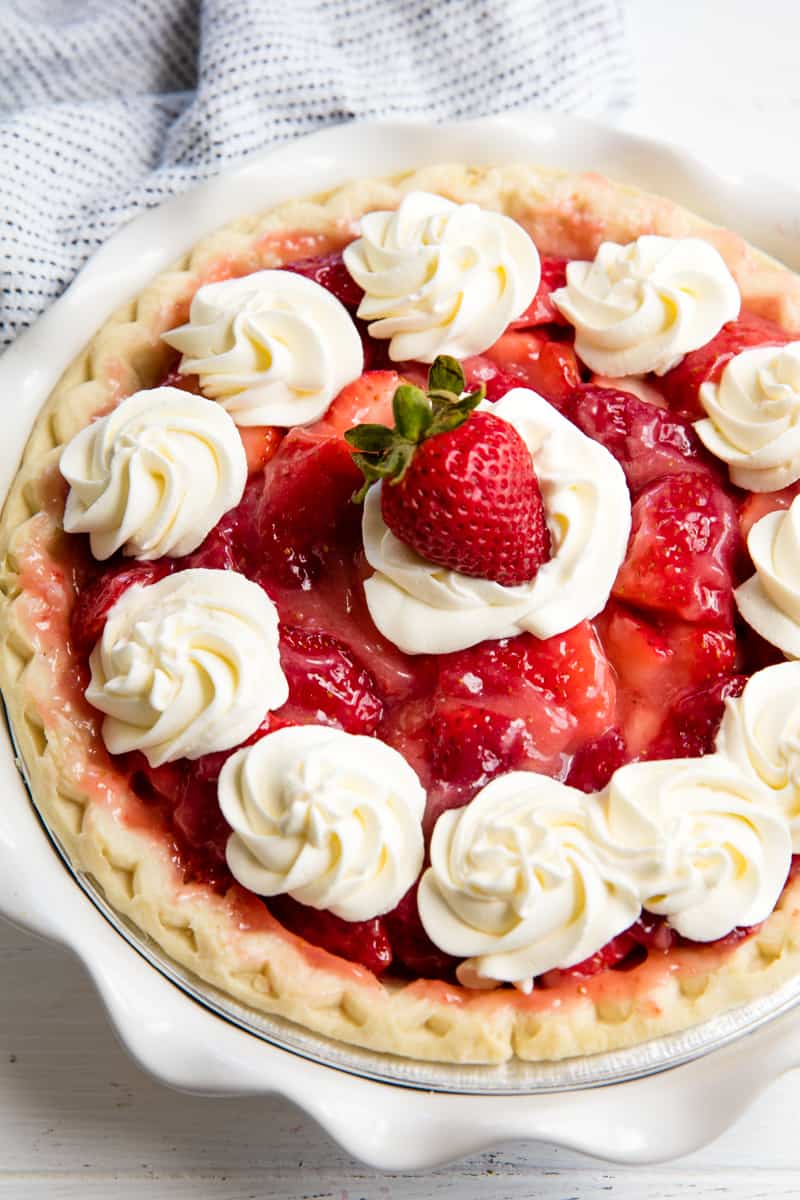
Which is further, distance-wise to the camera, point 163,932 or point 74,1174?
point 74,1174

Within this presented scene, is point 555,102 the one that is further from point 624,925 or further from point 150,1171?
point 150,1171

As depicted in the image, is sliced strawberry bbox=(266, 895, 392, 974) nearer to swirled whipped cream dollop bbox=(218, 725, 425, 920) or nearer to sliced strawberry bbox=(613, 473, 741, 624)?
swirled whipped cream dollop bbox=(218, 725, 425, 920)

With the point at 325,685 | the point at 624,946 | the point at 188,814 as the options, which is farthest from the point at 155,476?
the point at 624,946

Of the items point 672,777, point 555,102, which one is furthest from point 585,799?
point 555,102

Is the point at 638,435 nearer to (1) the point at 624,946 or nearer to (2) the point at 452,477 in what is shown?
(2) the point at 452,477

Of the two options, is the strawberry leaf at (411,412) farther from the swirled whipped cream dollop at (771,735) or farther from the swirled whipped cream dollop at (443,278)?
the swirled whipped cream dollop at (771,735)

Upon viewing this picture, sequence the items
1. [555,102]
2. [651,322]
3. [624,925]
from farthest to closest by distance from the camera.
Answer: [555,102]
[651,322]
[624,925]

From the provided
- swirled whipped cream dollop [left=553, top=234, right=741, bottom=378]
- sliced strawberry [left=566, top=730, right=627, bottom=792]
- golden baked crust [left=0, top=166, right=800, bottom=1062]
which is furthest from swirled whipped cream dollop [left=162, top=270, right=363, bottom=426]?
sliced strawberry [left=566, top=730, right=627, bottom=792]
